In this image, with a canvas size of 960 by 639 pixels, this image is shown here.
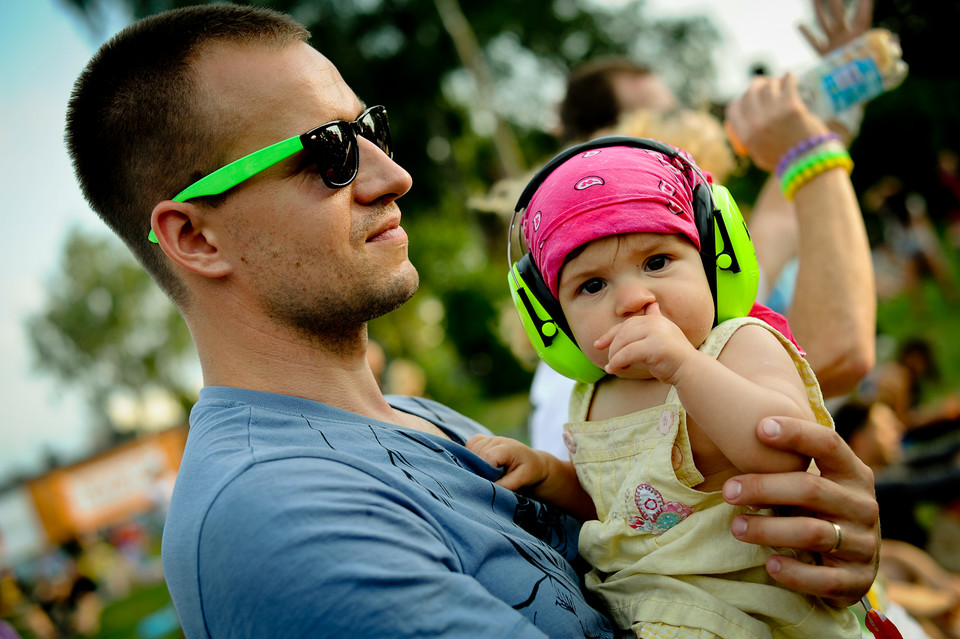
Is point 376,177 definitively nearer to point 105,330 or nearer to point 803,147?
point 803,147

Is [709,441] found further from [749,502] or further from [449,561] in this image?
[449,561]

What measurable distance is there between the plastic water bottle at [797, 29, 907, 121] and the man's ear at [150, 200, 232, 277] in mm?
2667

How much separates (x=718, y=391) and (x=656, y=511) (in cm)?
36

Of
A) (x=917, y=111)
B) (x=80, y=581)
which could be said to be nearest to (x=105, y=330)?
(x=80, y=581)

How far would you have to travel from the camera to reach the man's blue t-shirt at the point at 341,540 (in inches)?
48.0

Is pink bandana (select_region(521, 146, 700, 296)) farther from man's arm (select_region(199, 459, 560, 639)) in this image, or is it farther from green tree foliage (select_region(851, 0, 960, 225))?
green tree foliage (select_region(851, 0, 960, 225))

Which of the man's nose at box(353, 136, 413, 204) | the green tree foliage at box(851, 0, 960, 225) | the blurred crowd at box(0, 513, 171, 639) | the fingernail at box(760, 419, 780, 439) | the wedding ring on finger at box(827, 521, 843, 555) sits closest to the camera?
the fingernail at box(760, 419, 780, 439)

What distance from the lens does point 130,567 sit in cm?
2167

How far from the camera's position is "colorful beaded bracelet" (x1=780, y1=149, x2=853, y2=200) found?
8.38 feet

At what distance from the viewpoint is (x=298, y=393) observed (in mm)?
1890

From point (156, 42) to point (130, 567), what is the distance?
23.7 m

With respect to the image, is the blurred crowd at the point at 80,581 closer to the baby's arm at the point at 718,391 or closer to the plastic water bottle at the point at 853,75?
the baby's arm at the point at 718,391

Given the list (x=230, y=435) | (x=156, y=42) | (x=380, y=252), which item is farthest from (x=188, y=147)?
(x=230, y=435)

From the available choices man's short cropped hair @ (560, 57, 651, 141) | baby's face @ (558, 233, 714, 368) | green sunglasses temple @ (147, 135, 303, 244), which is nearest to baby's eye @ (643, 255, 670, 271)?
baby's face @ (558, 233, 714, 368)
